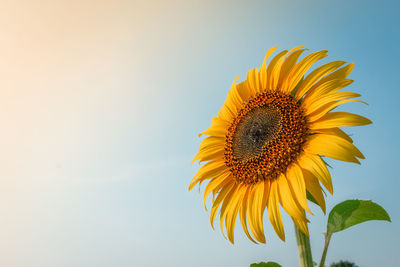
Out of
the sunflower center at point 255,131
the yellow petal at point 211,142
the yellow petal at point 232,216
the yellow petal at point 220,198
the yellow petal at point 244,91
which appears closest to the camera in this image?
the yellow petal at point 232,216

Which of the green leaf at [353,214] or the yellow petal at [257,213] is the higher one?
the yellow petal at [257,213]

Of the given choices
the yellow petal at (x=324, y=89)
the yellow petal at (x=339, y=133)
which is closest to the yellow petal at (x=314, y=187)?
the yellow petal at (x=339, y=133)

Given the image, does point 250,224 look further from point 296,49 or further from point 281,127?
point 296,49

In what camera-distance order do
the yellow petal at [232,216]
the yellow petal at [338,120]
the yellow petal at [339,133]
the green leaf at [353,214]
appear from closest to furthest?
the green leaf at [353,214], the yellow petal at [338,120], the yellow petal at [339,133], the yellow petal at [232,216]

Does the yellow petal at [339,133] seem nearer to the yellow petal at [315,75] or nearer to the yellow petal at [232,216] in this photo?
the yellow petal at [315,75]

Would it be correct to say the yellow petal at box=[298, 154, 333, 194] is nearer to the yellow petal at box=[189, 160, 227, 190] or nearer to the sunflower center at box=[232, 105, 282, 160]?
the sunflower center at box=[232, 105, 282, 160]

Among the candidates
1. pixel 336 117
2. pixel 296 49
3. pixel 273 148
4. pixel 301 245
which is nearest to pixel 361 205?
pixel 301 245
